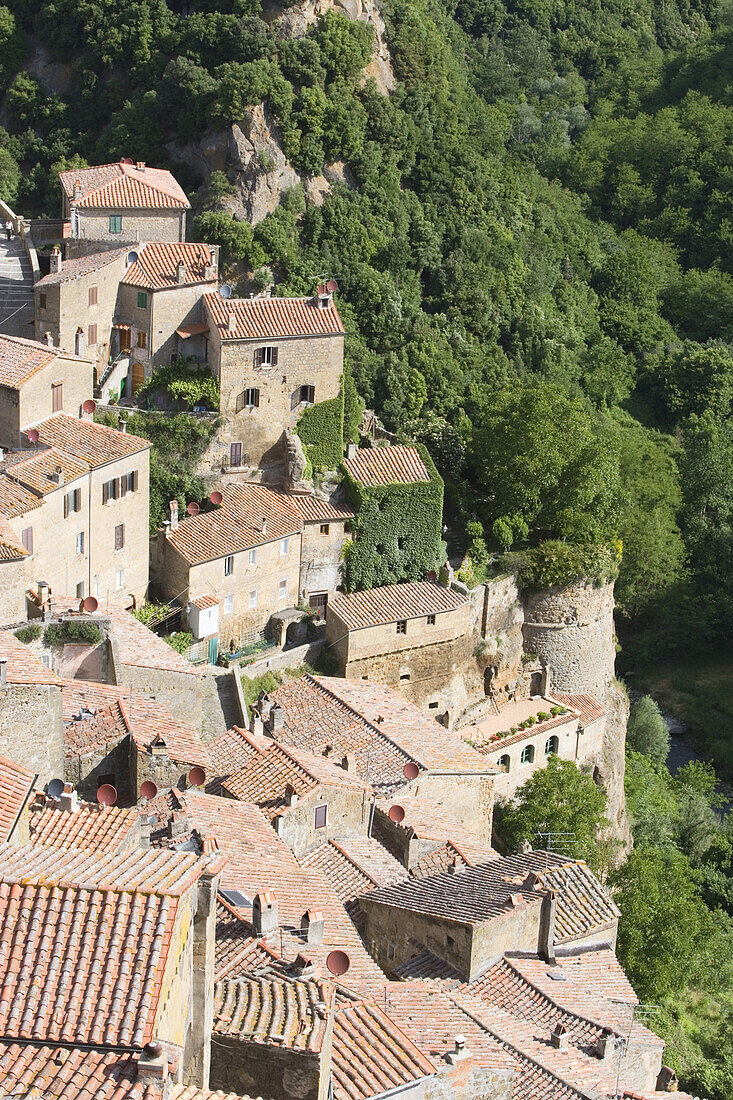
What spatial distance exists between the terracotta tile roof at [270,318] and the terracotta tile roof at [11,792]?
23.5 metres

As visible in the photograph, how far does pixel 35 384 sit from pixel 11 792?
69.0 ft

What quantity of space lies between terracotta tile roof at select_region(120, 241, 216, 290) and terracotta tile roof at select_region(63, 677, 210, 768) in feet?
53.8

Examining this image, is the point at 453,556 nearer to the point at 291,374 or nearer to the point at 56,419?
the point at 291,374

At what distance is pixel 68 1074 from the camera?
51.1 ft

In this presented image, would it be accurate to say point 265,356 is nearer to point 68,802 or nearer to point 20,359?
point 20,359

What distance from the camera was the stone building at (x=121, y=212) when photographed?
4947 cm

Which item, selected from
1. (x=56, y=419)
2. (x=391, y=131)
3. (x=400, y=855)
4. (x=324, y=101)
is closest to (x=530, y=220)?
(x=391, y=131)

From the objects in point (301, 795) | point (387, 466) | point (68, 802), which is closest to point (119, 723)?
point (301, 795)

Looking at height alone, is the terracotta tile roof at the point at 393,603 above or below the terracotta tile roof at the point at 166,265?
below

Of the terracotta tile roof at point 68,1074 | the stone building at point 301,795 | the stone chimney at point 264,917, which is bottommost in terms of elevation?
the stone building at point 301,795

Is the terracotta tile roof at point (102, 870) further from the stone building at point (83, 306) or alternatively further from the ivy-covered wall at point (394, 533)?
the stone building at point (83, 306)

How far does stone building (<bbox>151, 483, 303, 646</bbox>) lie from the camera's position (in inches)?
1684

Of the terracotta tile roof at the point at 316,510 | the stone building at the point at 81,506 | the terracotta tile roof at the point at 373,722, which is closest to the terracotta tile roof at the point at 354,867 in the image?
the terracotta tile roof at the point at 373,722

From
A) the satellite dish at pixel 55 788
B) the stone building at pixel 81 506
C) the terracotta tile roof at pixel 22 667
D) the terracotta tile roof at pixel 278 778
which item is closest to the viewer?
the satellite dish at pixel 55 788
